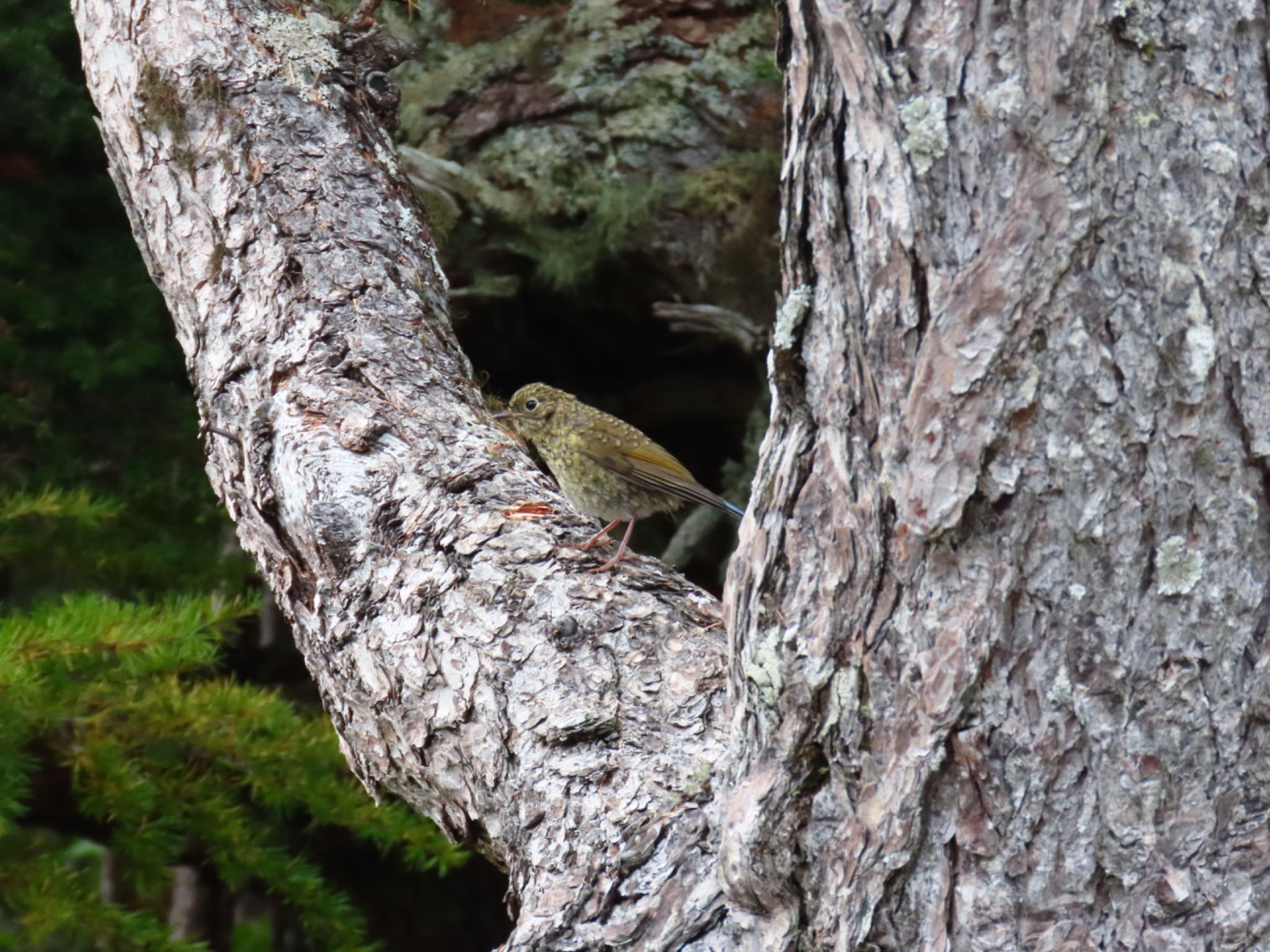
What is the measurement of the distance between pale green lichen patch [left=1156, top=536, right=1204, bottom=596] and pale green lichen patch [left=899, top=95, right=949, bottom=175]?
53 centimetres

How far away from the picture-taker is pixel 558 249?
213 inches

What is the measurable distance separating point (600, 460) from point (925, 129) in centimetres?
332

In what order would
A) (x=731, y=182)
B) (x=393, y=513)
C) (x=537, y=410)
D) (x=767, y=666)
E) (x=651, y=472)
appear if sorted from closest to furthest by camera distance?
(x=767, y=666) → (x=393, y=513) → (x=651, y=472) → (x=537, y=410) → (x=731, y=182)

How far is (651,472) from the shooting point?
15.4 ft

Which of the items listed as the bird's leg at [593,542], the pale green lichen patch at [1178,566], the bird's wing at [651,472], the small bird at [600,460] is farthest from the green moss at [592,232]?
the pale green lichen patch at [1178,566]

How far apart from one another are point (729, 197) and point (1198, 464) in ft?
13.1

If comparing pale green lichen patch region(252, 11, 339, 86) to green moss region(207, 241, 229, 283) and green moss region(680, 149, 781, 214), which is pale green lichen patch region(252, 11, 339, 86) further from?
green moss region(680, 149, 781, 214)

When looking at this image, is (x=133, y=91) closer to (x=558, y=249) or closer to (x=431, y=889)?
(x=558, y=249)

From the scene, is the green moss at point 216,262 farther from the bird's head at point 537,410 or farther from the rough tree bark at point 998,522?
the rough tree bark at point 998,522

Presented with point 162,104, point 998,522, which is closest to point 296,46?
point 162,104

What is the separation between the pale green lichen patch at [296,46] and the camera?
3.55 meters

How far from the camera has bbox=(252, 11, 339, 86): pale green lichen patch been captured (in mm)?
3549

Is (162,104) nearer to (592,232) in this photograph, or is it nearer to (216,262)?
(216,262)

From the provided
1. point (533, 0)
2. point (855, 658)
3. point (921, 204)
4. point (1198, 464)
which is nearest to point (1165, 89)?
point (921, 204)
